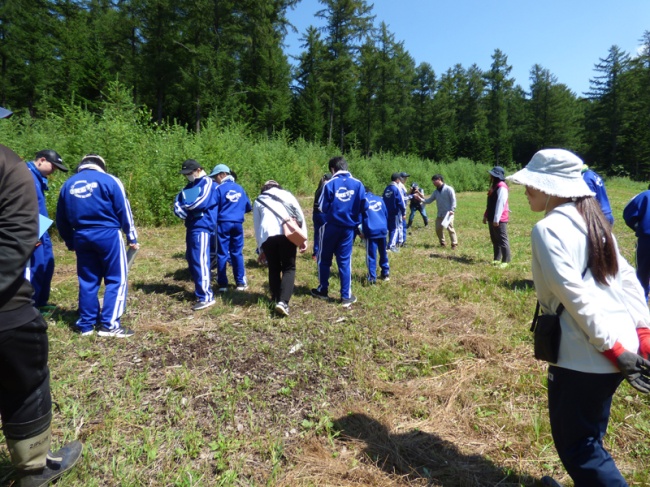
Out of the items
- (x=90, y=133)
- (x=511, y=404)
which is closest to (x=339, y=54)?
(x=90, y=133)

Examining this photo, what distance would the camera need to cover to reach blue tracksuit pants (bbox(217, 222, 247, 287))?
271 inches

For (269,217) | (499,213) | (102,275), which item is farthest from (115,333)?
(499,213)

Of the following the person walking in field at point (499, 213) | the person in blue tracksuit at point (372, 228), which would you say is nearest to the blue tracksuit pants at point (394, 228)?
the person walking in field at point (499, 213)

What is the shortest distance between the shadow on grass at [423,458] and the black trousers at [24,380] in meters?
2.18

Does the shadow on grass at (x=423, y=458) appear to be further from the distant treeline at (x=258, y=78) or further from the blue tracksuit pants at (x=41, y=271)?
the distant treeline at (x=258, y=78)

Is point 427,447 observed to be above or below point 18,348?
below

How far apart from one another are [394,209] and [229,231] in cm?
495

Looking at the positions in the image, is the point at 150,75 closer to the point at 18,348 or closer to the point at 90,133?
the point at 90,133

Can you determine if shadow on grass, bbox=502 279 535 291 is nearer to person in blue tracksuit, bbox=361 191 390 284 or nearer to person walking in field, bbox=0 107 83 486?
person in blue tracksuit, bbox=361 191 390 284

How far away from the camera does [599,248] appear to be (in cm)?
201

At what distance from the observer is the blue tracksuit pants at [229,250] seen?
687 centimetres

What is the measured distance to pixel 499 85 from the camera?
213 feet

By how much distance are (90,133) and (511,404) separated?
1260 centimetres

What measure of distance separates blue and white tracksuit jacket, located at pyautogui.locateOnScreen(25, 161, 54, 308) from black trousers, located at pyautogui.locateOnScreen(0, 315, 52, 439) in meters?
3.89
